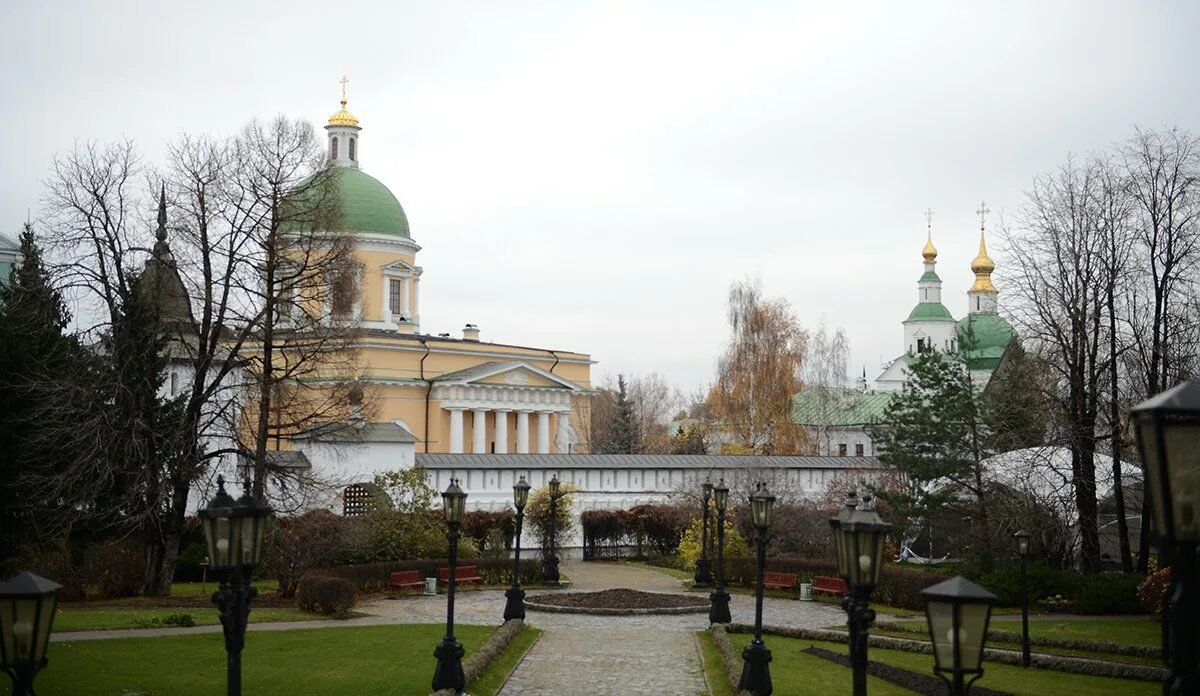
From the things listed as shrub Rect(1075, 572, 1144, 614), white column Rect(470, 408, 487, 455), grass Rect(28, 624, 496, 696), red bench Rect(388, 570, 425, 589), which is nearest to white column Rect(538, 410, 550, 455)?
white column Rect(470, 408, 487, 455)

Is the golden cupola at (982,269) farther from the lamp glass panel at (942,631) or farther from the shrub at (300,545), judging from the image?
the lamp glass panel at (942,631)

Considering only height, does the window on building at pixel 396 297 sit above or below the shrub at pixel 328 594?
above

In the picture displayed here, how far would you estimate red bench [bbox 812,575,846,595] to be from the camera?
28780 millimetres

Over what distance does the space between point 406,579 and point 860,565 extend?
21409 mm

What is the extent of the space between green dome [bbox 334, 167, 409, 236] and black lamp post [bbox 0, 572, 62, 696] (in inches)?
1961

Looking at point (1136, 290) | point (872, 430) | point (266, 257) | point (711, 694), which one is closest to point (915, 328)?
point (872, 430)

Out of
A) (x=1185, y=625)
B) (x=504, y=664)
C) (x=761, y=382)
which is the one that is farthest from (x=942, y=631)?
(x=761, y=382)

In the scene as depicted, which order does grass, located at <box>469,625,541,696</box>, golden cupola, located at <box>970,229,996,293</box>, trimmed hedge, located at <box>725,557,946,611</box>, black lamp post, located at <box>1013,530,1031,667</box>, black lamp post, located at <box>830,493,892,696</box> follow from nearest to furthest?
black lamp post, located at <box>830,493,892,696</box> → grass, located at <box>469,625,541,696</box> → black lamp post, located at <box>1013,530,1031,667</box> → trimmed hedge, located at <box>725,557,946,611</box> → golden cupola, located at <box>970,229,996,293</box>

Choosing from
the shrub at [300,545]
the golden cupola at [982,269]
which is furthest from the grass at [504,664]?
the golden cupola at [982,269]

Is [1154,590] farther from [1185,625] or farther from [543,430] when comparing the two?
[543,430]

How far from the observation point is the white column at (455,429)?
55.3m

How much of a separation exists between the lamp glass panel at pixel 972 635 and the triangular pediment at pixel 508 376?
49504 millimetres

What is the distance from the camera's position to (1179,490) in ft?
17.1

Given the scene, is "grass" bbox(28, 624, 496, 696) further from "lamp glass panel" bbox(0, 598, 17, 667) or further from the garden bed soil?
"lamp glass panel" bbox(0, 598, 17, 667)
